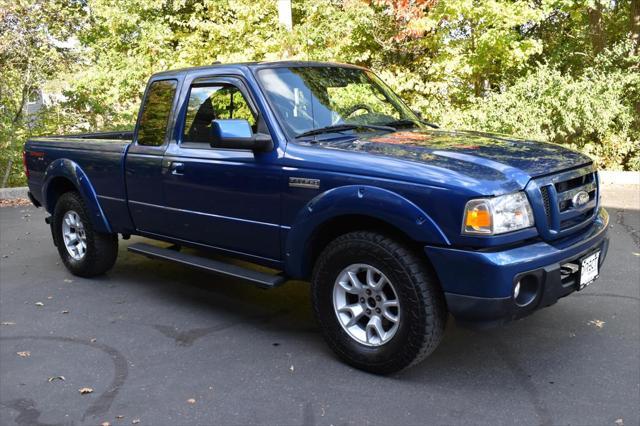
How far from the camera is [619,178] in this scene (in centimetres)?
1095

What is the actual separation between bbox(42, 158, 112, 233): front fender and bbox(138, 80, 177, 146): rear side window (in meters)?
0.84

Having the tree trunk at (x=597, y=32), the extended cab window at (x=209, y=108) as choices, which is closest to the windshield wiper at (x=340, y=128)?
the extended cab window at (x=209, y=108)

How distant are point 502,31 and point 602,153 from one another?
10.8ft

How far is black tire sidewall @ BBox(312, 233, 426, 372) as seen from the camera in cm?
345

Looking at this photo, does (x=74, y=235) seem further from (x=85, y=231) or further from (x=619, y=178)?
(x=619, y=178)

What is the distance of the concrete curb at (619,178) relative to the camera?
10852 mm

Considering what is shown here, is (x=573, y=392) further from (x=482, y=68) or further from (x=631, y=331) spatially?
(x=482, y=68)

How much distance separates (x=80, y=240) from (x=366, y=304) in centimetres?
347

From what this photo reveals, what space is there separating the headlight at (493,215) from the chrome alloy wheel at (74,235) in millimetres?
4016

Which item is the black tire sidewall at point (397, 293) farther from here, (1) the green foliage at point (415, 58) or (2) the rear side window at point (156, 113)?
(1) the green foliage at point (415, 58)

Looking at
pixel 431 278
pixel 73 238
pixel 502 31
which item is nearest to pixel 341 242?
pixel 431 278

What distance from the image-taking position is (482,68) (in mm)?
13773

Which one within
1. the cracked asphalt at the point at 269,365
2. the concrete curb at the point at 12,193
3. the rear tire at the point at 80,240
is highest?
the rear tire at the point at 80,240

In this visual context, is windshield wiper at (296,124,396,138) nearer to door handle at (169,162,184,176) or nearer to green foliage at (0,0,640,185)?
door handle at (169,162,184,176)
